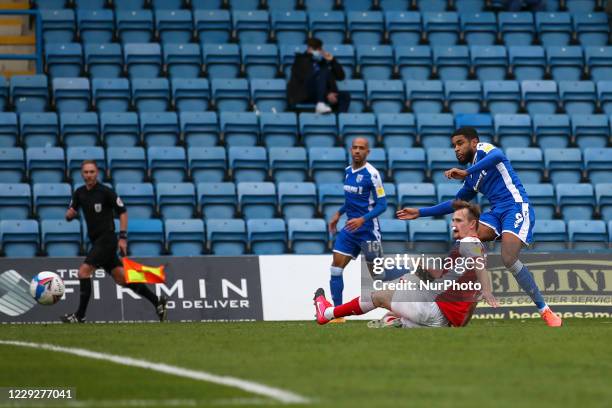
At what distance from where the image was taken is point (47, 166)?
63.2ft

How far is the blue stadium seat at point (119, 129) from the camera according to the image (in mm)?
20030

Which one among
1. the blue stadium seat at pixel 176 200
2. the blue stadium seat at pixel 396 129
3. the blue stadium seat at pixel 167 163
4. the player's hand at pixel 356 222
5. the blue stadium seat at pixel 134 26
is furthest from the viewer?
the blue stadium seat at pixel 134 26

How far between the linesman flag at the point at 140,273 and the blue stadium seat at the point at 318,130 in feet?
17.6

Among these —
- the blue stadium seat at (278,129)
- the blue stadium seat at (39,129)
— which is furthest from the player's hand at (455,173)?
the blue stadium seat at (39,129)

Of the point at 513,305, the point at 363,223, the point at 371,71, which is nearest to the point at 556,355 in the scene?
the point at 363,223

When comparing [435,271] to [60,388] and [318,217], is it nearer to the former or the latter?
[60,388]

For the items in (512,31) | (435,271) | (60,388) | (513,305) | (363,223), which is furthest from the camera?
Result: (512,31)

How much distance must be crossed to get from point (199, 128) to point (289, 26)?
134 inches

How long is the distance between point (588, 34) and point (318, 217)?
25.8 feet

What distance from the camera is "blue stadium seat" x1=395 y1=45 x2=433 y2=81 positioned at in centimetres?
2261

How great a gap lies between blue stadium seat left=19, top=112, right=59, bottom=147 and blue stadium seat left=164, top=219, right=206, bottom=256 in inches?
106

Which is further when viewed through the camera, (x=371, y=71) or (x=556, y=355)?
(x=371, y=71)

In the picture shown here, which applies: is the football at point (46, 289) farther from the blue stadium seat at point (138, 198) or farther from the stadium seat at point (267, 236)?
the stadium seat at point (267, 236)

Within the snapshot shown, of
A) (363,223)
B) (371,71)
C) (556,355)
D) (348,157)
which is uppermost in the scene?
(371,71)
